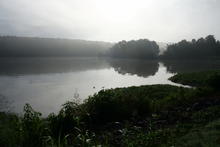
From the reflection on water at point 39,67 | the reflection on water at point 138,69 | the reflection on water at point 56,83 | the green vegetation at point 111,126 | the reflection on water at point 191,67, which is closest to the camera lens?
the green vegetation at point 111,126

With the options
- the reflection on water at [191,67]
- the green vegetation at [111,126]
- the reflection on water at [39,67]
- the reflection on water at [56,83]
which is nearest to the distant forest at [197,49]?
the reflection on water at [191,67]

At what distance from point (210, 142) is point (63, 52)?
120430 mm

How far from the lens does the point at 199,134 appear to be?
522 cm

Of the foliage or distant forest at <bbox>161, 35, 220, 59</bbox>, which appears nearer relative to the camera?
distant forest at <bbox>161, 35, 220, 59</bbox>

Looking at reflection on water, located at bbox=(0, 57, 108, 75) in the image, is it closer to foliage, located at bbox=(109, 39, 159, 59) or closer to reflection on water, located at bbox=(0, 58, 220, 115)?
reflection on water, located at bbox=(0, 58, 220, 115)

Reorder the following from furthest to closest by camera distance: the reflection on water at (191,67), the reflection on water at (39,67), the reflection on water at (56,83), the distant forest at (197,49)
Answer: the distant forest at (197,49) < the reflection on water at (191,67) < the reflection on water at (39,67) < the reflection on water at (56,83)

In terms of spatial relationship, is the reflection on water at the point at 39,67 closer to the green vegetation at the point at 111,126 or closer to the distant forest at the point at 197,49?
the distant forest at the point at 197,49

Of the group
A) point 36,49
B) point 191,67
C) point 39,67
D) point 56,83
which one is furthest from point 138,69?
point 36,49

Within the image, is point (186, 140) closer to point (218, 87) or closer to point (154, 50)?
point (218, 87)

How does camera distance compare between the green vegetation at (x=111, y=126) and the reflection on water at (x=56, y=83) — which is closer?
the green vegetation at (x=111, y=126)

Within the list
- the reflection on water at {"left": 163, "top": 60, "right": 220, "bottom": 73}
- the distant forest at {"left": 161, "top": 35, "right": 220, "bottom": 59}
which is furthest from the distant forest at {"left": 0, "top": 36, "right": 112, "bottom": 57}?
the reflection on water at {"left": 163, "top": 60, "right": 220, "bottom": 73}

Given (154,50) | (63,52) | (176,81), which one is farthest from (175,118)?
(63,52)

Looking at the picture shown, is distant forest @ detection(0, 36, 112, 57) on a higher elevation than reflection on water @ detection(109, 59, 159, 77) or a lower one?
higher

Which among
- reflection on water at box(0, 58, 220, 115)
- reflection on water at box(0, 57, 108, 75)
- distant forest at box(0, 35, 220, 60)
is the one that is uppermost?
distant forest at box(0, 35, 220, 60)
